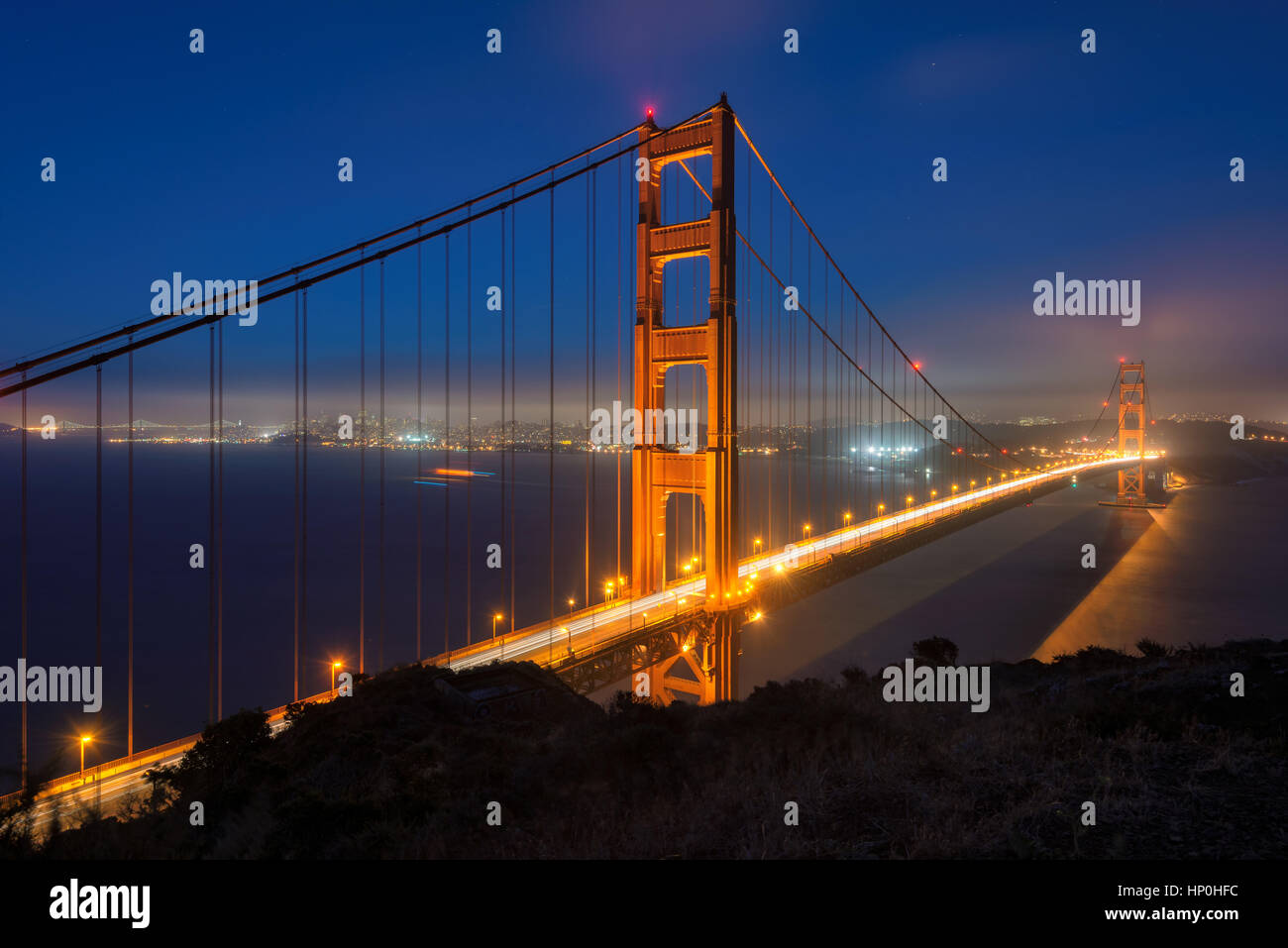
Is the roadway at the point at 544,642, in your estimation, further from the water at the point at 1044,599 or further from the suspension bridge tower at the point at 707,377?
the water at the point at 1044,599

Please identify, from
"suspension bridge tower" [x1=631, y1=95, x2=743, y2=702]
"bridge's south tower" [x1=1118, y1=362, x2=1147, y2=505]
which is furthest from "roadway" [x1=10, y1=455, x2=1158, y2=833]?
"bridge's south tower" [x1=1118, y1=362, x2=1147, y2=505]

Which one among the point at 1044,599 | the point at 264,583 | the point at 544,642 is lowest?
the point at 1044,599

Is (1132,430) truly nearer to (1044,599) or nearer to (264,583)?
(1044,599)

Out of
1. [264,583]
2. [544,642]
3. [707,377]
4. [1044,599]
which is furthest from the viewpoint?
[264,583]

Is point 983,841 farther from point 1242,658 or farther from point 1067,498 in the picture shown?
point 1067,498

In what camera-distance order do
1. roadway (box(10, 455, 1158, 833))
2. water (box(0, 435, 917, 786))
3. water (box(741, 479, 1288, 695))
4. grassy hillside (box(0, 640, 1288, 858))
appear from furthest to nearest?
1. water (box(741, 479, 1288, 695))
2. water (box(0, 435, 917, 786))
3. roadway (box(10, 455, 1158, 833))
4. grassy hillside (box(0, 640, 1288, 858))

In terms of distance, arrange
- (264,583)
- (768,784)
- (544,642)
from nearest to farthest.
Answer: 1. (768,784)
2. (544,642)
3. (264,583)

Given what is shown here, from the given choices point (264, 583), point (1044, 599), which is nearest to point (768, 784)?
point (1044, 599)

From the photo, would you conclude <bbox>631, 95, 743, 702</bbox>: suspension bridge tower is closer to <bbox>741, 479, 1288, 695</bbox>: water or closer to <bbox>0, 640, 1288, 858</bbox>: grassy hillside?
<bbox>0, 640, 1288, 858</bbox>: grassy hillside
